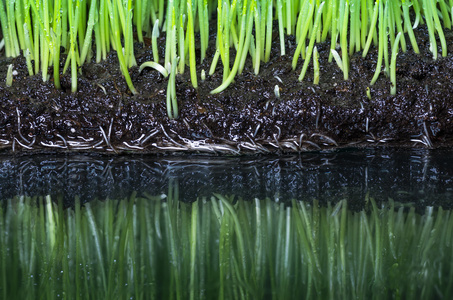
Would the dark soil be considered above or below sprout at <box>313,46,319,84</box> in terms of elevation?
below

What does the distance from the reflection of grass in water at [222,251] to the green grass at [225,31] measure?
0.61 metres

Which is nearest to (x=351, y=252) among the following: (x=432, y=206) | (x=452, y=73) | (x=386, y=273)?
(x=386, y=273)

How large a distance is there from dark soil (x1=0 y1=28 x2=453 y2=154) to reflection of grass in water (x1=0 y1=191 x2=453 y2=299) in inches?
17.9

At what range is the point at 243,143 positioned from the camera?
1586mm

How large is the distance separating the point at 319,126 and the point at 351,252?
74 cm

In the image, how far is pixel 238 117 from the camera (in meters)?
1.60

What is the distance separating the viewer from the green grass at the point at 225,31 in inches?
62.6

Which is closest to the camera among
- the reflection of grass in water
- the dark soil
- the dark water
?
the reflection of grass in water

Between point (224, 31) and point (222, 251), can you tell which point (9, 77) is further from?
point (222, 251)

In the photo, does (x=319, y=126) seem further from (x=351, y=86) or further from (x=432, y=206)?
(x=432, y=206)

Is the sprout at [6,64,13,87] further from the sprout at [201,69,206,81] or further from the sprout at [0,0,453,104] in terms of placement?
the sprout at [201,69,206,81]

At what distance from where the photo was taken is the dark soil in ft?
5.21

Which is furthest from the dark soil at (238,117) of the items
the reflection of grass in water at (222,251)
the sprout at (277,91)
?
the reflection of grass in water at (222,251)

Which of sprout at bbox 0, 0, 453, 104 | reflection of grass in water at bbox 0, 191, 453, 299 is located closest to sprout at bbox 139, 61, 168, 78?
sprout at bbox 0, 0, 453, 104
